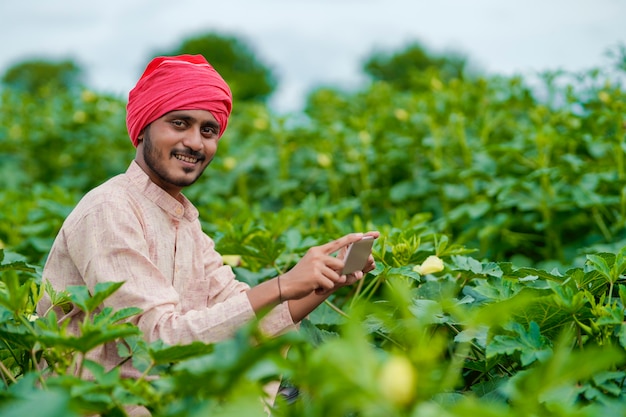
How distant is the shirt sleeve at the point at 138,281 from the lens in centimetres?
159

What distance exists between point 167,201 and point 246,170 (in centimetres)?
221

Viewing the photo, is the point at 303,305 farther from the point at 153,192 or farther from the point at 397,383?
the point at 397,383

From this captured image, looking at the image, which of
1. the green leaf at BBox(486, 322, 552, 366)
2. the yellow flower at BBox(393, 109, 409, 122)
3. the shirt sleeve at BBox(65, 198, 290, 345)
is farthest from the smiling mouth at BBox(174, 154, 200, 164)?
the yellow flower at BBox(393, 109, 409, 122)

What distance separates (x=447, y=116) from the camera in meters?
3.70

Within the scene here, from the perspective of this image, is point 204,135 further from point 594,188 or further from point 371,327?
point 594,188

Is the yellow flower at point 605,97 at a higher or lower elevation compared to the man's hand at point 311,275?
higher

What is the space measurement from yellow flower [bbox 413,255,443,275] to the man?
0.17m

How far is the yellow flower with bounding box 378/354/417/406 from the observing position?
0.96 metres

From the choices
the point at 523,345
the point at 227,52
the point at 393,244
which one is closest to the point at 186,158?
the point at 393,244

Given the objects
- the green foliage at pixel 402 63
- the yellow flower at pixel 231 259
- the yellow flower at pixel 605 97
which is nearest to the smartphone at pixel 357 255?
the yellow flower at pixel 231 259

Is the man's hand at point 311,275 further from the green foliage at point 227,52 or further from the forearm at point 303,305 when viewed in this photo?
the green foliage at point 227,52

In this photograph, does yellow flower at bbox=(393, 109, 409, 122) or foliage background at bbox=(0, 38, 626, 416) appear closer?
foliage background at bbox=(0, 38, 626, 416)

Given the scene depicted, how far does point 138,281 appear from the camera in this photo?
1.62 meters

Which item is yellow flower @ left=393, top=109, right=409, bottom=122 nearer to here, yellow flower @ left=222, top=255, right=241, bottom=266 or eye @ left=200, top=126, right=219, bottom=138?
yellow flower @ left=222, top=255, right=241, bottom=266
